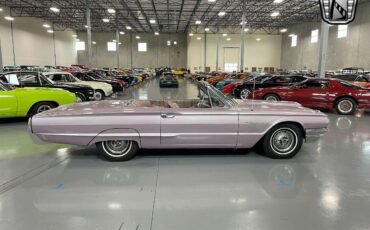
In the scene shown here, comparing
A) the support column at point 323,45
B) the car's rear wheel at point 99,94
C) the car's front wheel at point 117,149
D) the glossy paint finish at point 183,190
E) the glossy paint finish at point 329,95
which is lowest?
the glossy paint finish at point 183,190

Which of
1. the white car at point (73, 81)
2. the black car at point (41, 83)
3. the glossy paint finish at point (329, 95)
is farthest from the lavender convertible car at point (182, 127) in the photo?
the white car at point (73, 81)

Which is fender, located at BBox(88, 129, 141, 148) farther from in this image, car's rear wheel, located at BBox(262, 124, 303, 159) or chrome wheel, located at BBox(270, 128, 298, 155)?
chrome wheel, located at BBox(270, 128, 298, 155)

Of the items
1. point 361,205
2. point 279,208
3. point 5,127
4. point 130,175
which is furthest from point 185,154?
point 5,127

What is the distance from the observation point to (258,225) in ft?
9.86

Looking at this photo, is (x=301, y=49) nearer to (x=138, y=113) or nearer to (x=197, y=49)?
(x=197, y=49)

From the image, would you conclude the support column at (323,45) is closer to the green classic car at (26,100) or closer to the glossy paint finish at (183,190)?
the glossy paint finish at (183,190)

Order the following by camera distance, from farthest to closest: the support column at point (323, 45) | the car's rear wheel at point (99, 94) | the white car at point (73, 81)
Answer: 1. the car's rear wheel at point (99, 94)
2. the support column at point (323, 45)
3. the white car at point (73, 81)

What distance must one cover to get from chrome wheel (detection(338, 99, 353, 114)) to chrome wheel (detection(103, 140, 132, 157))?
839cm

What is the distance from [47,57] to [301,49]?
33721 millimetres

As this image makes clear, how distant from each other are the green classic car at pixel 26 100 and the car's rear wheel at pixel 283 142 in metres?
5.91

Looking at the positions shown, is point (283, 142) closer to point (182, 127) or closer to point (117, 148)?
point (182, 127)

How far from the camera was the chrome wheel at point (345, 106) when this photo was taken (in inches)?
400

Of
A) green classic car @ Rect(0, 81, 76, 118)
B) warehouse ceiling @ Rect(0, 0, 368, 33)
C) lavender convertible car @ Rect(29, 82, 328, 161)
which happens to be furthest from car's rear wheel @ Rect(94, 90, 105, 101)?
warehouse ceiling @ Rect(0, 0, 368, 33)

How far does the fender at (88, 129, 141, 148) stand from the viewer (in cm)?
464
